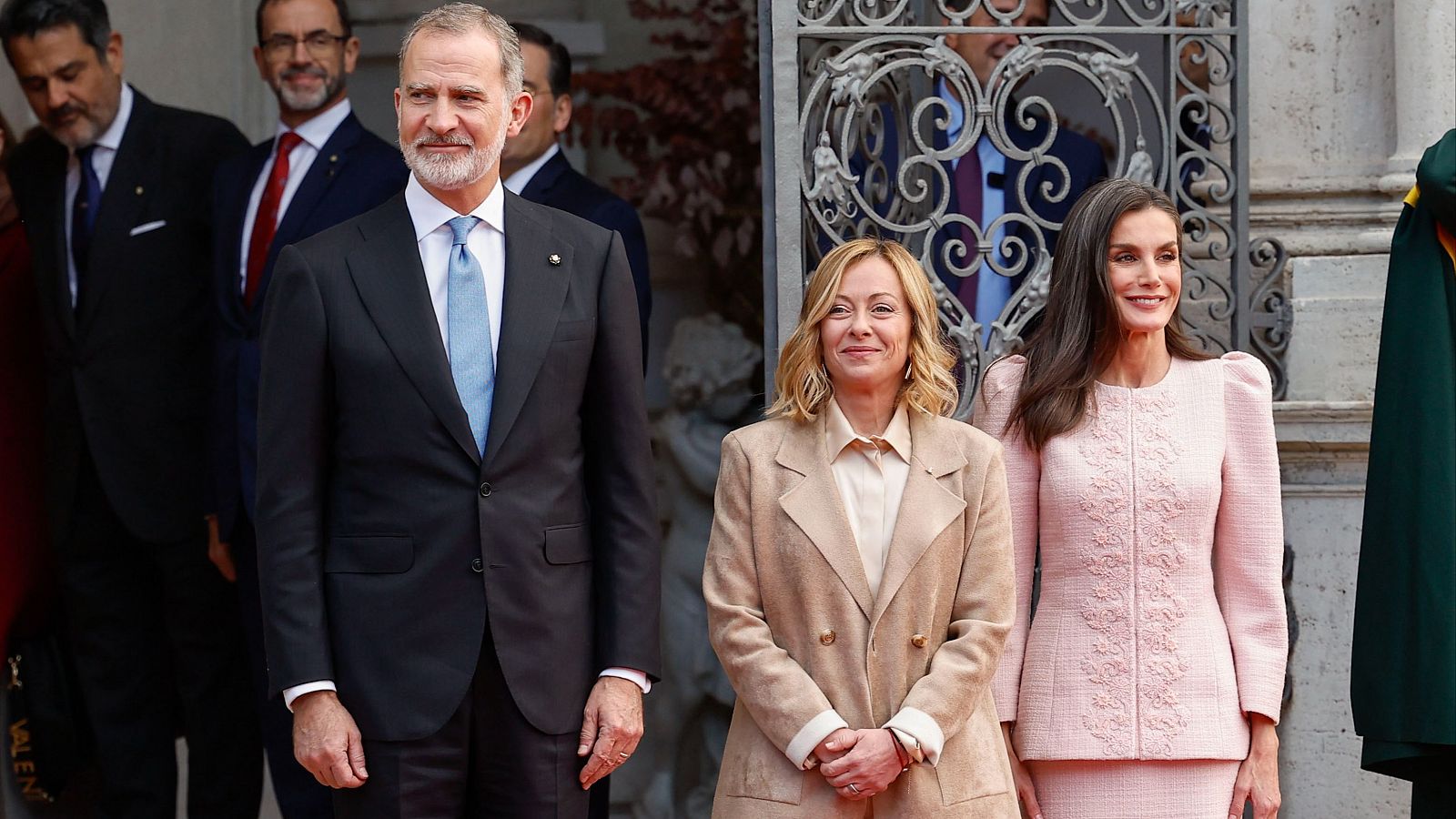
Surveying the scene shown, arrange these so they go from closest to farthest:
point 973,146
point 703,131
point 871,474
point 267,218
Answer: point 871,474, point 973,146, point 267,218, point 703,131

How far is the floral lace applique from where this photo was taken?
3072 mm

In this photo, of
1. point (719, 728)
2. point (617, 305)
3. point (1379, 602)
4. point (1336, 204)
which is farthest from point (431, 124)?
point (719, 728)

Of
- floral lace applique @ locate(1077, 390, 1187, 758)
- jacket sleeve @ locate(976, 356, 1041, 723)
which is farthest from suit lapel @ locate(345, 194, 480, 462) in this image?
floral lace applique @ locate(1077, 390, 1187, 758)

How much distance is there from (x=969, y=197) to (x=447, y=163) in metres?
1.67

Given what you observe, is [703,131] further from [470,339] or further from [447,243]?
[470,339]

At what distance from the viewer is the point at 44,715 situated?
184 inches

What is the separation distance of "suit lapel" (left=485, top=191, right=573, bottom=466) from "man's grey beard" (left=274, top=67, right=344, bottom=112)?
6.11 ft

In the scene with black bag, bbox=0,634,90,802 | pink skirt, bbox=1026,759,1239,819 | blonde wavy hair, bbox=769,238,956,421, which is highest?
blonde wavy hair, bbox=769,238,956,421

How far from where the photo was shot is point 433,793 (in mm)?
2764

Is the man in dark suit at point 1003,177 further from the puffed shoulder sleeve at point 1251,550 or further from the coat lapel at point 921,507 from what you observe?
the coat lapel at point 921,507

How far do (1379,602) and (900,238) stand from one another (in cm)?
152

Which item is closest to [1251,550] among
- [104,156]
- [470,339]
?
[470,339]

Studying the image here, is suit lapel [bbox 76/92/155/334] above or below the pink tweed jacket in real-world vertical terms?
above

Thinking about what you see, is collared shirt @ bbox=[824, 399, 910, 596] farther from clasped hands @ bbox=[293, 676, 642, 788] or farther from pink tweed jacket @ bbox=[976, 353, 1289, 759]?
clasped hands @ bbox=[293, 676, 642, 788]
